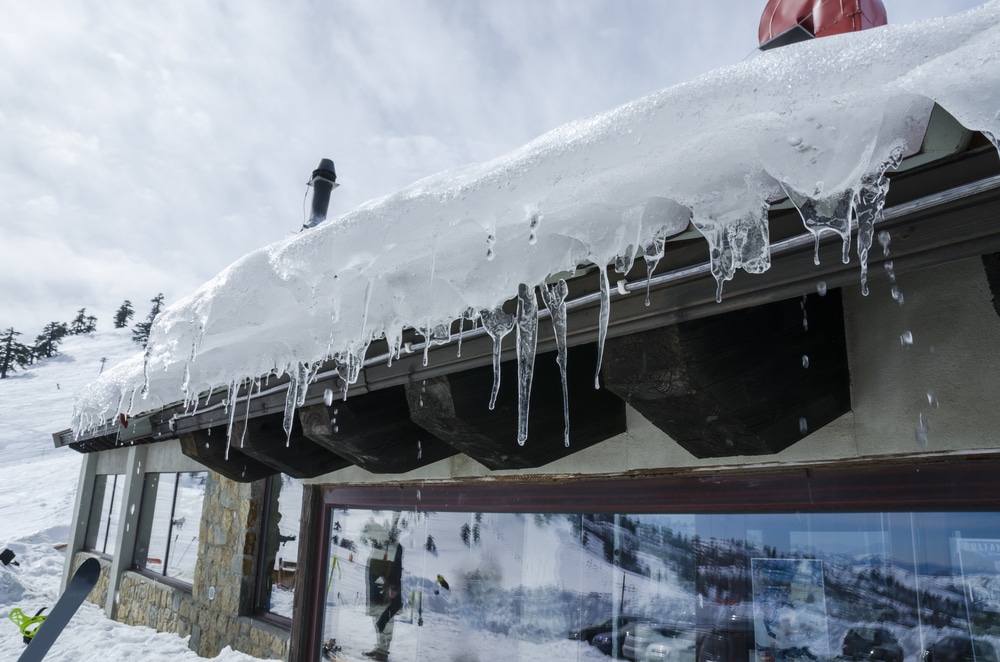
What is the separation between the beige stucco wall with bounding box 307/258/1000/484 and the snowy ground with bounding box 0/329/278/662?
473cm

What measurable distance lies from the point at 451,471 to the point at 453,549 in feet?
1.31

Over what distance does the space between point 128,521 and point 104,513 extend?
229 cm

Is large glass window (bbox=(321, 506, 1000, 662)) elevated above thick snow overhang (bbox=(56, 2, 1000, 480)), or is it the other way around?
thick snow overhang (bbox=(56, 2, 1000, 480))

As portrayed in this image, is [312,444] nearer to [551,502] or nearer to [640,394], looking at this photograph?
[551,502]

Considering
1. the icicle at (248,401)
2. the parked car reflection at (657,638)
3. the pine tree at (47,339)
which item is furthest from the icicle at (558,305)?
the pine tree at (47,339)

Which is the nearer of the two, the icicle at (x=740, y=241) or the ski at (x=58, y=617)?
the icicle at (x=740, y=241)

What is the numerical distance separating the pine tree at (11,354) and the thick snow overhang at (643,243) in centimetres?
7659

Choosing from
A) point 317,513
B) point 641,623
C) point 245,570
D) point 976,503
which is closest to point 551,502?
point 641,623

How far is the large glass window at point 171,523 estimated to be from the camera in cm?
673

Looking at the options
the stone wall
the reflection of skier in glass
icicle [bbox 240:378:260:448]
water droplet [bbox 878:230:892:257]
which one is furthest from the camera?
the stone wall

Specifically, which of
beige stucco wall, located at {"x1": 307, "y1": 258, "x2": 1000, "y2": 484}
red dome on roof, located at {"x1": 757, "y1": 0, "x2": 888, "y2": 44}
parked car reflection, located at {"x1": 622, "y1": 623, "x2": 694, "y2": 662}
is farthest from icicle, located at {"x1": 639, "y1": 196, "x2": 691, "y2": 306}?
red dome on roof, located at {"x1": 757, "y1": 0, "x2": 888, "y2": 44}

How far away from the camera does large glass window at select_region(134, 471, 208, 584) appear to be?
6.73m

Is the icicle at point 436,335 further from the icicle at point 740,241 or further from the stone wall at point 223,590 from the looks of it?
the stone wall at point 223,590

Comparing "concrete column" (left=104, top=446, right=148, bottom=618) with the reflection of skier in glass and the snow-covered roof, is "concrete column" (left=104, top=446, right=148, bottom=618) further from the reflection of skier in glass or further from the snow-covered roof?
the snow-covered roof
